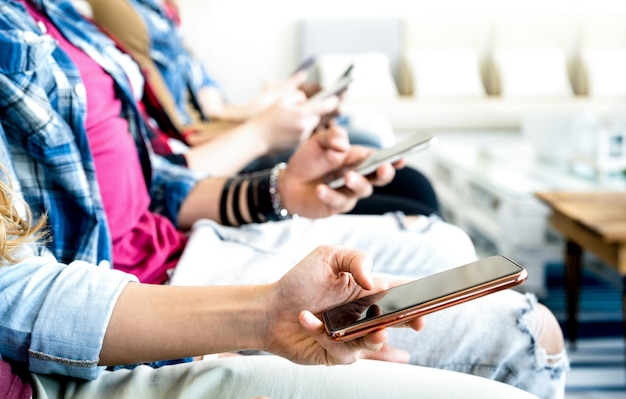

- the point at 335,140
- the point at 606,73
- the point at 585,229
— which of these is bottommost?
the point at 606,73

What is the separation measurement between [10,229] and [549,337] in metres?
0.57

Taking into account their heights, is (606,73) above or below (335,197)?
below

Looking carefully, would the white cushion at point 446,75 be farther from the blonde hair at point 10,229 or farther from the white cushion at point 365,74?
the blonde hair at point 10,229

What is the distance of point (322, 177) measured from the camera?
1.05 meters

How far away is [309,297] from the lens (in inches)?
23.6

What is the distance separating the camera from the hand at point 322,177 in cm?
98

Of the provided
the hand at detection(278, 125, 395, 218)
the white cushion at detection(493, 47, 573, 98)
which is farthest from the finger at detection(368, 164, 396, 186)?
the white cushion at detection(493, 47, 573, 98)

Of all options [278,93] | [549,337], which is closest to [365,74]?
[278,93]

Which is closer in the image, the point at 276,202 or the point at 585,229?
the point at 276,202

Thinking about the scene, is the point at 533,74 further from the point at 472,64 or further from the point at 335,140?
the point at 335,140

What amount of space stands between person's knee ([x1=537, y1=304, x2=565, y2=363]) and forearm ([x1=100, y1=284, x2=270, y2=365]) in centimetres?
35

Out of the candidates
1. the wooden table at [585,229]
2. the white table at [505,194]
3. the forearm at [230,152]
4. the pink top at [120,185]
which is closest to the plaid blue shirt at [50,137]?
the pink top at [120,185]

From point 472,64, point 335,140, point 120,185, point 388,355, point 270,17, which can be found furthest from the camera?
point 270,17

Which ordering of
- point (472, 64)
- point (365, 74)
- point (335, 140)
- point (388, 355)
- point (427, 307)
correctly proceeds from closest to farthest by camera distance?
point (427, 307), point (388, 355), point (335, 140), point (365, 74), point (472, 64)
